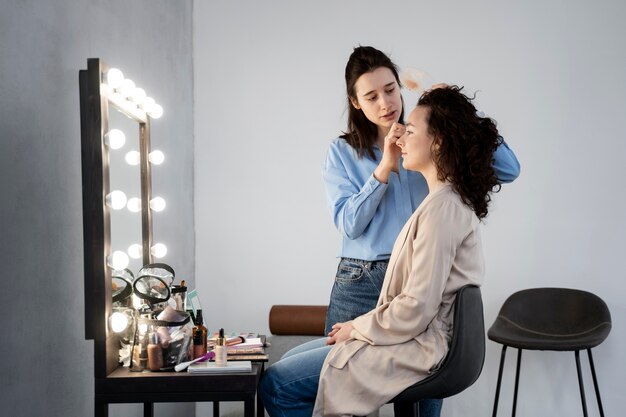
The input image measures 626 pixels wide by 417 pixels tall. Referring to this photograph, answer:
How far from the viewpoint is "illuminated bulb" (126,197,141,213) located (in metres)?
2.17

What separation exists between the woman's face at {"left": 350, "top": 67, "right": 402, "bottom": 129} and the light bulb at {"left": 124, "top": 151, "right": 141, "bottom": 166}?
0.78 m

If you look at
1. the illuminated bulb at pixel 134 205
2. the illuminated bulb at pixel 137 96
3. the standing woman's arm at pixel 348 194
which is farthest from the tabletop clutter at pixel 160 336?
the illuminated bulb at pixel 137 96

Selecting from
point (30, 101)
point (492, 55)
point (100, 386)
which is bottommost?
point (100, 386)

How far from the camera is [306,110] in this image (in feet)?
12.4

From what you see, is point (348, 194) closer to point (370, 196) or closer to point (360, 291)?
point (370, 196)

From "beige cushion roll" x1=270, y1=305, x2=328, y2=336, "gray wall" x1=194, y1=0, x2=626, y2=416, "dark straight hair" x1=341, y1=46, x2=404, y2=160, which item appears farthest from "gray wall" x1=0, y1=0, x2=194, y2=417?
"gray wall" x1=194, y1=0, x2=626, y2=416

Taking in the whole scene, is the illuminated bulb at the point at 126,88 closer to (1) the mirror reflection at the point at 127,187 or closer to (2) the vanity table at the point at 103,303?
(1) the mirror reflection at the point at 127,187

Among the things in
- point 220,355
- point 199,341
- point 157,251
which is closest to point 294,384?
point 220,355

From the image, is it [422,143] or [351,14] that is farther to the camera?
[351,14]

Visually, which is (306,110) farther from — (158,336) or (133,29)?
(158,336)

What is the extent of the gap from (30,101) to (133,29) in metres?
1.03

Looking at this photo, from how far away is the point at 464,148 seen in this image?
1.68 m

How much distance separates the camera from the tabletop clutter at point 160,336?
68.5 inches

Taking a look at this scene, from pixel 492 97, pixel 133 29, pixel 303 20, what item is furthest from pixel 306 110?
pixel 133 29
